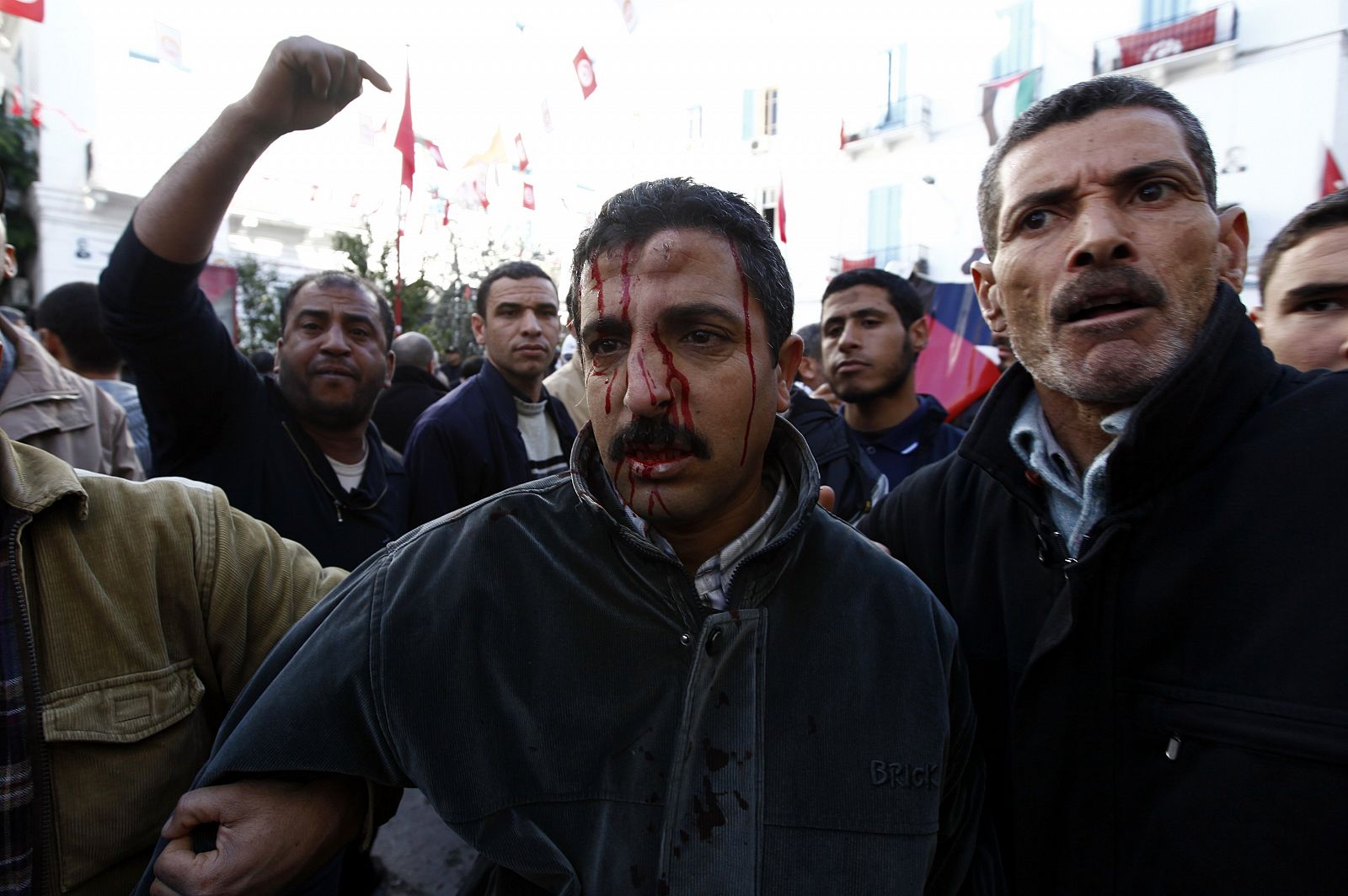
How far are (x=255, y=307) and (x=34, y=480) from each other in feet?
66.3

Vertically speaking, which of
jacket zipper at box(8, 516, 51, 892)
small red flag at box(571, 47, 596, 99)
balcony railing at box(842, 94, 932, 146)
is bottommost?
jacket zipper at box(8, 516, 51, 892)

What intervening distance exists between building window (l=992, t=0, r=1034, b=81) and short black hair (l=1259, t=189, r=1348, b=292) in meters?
18.4

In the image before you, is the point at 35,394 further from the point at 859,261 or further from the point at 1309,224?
the point at 859,261

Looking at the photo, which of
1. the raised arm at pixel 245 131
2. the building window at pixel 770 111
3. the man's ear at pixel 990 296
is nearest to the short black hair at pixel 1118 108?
the man's ear at pixel 990 296

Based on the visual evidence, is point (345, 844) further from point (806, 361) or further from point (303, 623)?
A: point (806, 361)

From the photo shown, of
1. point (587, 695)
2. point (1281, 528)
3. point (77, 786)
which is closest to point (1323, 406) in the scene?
point (1281, 528)

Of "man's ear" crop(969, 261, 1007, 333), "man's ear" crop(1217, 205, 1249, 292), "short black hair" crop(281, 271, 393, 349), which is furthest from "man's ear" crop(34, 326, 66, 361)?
"man's ear" crop(1217, 205, 1249, 292)

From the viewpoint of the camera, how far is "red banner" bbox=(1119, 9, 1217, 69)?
1532cm

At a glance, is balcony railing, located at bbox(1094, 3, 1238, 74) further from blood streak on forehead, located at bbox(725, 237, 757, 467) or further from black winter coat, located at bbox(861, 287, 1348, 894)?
blood streak on forehead, located at bbox(725, 237, 757, 467)

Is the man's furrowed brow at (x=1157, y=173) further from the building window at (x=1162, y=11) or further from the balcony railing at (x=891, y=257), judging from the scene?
the building window at (x=1162, y=11)

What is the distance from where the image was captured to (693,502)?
1374mm

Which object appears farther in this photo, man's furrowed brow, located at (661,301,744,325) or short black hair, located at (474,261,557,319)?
short black hair, located at (474,261,557,319)

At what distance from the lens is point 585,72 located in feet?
28.1

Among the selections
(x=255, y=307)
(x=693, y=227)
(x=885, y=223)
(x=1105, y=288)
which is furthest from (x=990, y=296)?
(x=255, y=307)
